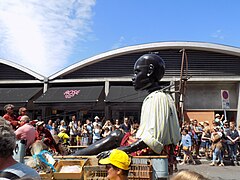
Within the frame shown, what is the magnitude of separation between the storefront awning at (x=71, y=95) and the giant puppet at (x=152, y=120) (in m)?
14.8

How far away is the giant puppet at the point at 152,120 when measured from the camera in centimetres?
334

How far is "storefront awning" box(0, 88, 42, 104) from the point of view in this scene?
19.7 m

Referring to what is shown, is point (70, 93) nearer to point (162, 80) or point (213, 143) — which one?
point (162, 80)

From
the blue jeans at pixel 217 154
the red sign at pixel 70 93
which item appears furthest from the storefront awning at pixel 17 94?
the blue jeans at pixel 217 154

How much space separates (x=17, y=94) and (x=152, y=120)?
1882 cm

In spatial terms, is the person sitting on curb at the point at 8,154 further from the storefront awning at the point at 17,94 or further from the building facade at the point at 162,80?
the storefront awning at the point at 17,94

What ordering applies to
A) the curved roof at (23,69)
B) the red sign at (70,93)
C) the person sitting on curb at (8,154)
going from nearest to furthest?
the person sitting on curb at (8,154) → the red sign at (70,93) → the curved roof at (23,69)

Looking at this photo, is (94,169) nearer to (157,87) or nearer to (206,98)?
(157,87)

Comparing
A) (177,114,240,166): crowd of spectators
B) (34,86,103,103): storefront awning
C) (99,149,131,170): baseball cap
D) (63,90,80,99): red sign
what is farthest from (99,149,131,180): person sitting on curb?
(63,90,80,99): red sign

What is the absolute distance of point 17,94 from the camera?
2058 cm

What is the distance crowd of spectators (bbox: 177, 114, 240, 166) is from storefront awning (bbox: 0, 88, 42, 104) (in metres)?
11.7

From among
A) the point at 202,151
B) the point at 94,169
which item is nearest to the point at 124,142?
the point at 94,169

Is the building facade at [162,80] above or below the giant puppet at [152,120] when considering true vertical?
above

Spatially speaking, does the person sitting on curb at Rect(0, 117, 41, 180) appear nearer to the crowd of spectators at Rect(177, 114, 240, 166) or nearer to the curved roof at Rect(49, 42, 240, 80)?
the crowd of spectators at Rect(177, 114, 240, 166)
